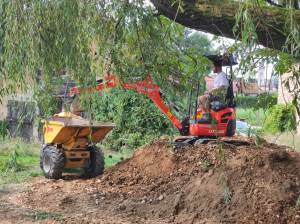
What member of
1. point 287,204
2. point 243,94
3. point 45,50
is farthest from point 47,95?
point 287,204

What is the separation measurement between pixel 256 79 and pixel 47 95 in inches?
88.5

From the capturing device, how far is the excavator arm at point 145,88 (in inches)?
181

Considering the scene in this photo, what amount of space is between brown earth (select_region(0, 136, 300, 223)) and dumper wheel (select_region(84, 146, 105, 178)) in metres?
0.32

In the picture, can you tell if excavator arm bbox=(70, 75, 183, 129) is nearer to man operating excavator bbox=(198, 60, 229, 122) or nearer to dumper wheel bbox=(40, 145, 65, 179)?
man operating excavator bbox=(198, 60, 229, 122)

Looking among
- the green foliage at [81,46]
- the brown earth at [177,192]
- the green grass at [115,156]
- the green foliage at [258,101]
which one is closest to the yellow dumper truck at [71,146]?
the brown earth at [177,192]

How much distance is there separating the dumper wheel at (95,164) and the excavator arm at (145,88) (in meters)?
1.70

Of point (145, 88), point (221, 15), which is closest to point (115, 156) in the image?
point (145, 88)

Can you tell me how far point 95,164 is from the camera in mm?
7957

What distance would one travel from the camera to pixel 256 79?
3.84m

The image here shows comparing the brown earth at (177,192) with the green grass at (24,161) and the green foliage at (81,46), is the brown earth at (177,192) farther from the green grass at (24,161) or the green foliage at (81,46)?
the green foliage at (81,46)

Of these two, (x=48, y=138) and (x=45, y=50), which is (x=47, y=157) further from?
(x=45, y=50)

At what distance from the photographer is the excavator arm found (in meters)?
4.59

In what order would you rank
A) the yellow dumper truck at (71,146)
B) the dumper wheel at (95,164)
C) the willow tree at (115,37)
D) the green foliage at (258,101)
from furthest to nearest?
the dumper wheel at (95,164) → the yellow dumper truck at (71,146) → the green foliage at (258,101) → the willow tree at (115,37)

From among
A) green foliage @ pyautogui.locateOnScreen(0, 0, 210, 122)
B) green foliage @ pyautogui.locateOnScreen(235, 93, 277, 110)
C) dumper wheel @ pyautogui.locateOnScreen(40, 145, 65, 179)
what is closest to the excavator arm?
green foliage @ pyautogui.locateOnScreen(0, 0, 210, 122)
